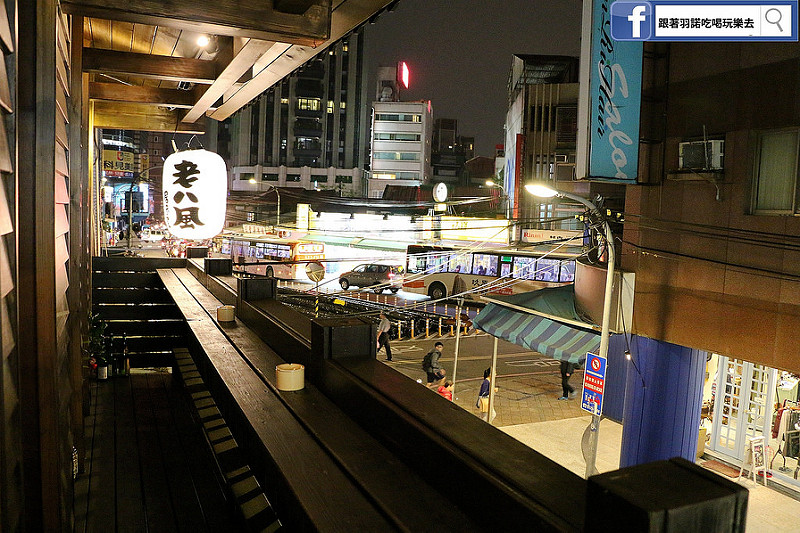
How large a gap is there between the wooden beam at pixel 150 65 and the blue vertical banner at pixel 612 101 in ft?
19.9

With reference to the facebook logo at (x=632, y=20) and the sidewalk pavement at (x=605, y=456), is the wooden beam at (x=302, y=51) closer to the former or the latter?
the facebook logo at (x=632, y=20)

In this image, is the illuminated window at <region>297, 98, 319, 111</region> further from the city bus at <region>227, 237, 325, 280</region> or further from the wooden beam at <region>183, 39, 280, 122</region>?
the wooden beam at <region>183, 39, 280, 122</region>

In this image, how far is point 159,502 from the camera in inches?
188

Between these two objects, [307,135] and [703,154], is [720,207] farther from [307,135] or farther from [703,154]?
[307,135]

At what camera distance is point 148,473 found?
5406 mm

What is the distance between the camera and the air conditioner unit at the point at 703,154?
898 cm

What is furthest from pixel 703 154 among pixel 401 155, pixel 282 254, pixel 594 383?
pixel 401 155

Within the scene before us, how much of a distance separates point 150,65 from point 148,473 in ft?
13.6

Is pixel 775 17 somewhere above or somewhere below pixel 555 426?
above

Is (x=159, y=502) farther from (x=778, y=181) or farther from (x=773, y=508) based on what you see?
(x=773, y=508)

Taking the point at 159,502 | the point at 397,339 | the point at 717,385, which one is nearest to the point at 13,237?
the point at 159,502

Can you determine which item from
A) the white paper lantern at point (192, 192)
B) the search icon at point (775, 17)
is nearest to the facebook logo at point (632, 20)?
the search icon at point (775, 17)

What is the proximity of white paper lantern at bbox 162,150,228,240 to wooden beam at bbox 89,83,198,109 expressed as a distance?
60.2 inches

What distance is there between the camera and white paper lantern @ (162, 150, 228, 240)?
370 inches
